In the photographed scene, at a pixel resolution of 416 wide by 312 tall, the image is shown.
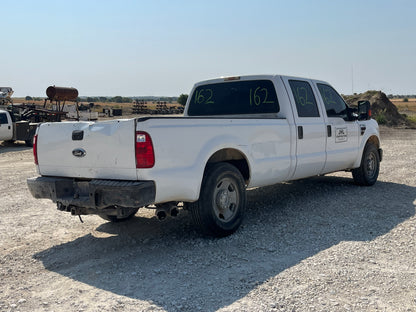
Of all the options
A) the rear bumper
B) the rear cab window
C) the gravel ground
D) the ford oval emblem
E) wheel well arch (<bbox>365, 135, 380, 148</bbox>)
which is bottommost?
the gravel ground

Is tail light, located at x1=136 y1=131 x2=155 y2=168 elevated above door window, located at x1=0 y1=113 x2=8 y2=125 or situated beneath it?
situated beneath

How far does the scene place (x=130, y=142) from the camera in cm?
500

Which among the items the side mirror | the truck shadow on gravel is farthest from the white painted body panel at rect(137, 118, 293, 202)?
the side mirror

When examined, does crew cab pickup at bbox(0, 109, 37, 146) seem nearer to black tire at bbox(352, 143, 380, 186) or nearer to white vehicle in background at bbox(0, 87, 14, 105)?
white vehicle in background at bbox(0, 87, 14, 105)

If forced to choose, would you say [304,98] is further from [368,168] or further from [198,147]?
[198,147]

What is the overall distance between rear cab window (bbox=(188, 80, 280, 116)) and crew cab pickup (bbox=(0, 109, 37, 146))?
15261mm

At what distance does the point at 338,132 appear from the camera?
332 inches

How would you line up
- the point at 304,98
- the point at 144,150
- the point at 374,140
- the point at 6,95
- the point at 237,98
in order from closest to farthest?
the point at 144,150 < the point at 237,98 < the point at 304,98 < the point at 374,140 < the point at 6,95

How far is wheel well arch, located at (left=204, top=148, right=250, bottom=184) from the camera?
606cm

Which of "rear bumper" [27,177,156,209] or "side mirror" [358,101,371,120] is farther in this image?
"side mirror" [358,101,371,120]

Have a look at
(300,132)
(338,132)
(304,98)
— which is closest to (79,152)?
(300,132)

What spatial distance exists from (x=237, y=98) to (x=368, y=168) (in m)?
3.60

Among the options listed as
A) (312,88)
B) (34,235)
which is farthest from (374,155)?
(34,235)

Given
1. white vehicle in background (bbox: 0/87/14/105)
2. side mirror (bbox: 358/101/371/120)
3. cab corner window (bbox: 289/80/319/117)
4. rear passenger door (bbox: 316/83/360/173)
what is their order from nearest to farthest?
cab corner window (bbox: 289/80/319/117) → rear passenger door (bbox: 316/83/360/173) → side mirror (bbox: 358/101/371/120) → white vehicle in background (bbox: 0/87/14/105)
